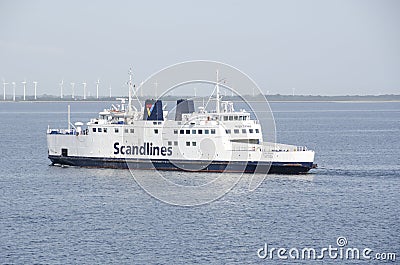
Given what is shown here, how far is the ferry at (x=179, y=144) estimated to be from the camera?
221ft

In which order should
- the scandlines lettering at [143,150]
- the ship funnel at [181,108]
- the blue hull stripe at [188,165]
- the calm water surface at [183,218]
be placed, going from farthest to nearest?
1. the ship funnel at [181,108]
2. the scandlines lettering at [143,150]
3. the blue hull stripe at [188,165]
4. the calm water surface at [183,218]

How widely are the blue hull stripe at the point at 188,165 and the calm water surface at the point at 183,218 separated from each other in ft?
3.34

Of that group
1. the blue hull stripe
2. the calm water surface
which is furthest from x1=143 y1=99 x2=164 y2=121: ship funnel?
the calm water surface

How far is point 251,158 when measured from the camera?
2635 inches

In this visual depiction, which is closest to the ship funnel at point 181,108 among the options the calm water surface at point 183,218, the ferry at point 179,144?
the ferry at point 179,144

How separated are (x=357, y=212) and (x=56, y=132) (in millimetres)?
34330

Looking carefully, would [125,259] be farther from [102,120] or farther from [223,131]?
[102,120]

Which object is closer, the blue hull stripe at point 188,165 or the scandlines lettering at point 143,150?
the blue hull stripe at point 188,165

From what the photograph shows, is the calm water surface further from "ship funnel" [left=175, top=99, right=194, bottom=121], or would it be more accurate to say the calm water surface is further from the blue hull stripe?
"ship funnel" [left=175, top=99, right=194, bottom=121]

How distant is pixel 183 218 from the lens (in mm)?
50969

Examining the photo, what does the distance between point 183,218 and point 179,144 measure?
1906 centimetres

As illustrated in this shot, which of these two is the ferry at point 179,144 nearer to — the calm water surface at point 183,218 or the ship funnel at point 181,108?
the ship funnel at point 181,108

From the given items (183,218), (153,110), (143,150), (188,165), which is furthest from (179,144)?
(183,218)

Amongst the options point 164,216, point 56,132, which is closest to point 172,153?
point 56,132
